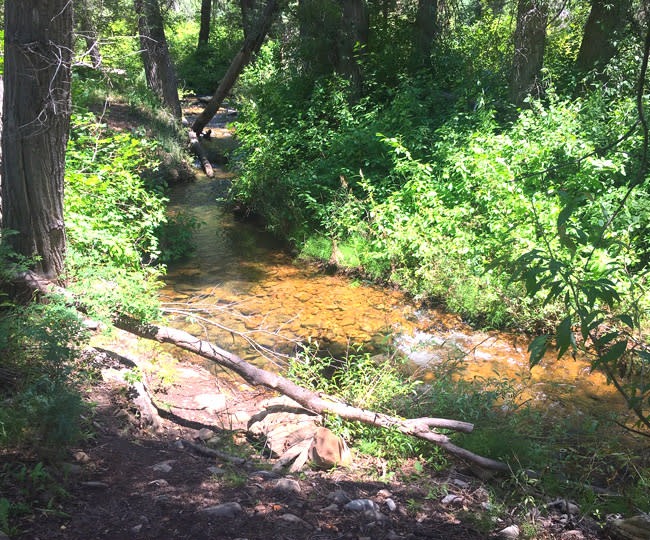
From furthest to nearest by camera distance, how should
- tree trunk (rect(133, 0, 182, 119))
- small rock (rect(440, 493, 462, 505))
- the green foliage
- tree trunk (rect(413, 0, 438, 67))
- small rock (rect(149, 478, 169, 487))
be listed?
1. the green foliage
2. tree trunk (rect(133, 0, 182, 119))
3. tree trunk (rect(413, 0, 438, 67))
4. small rock (rect(440, 493, 462, 505))
5. small rock (rect(149, 478, 169, 487))

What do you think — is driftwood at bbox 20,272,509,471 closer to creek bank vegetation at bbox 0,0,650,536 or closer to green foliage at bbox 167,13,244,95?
creek bank vegetation at bbox 0,0,650,536

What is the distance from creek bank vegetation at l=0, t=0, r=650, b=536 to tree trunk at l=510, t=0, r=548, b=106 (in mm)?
44

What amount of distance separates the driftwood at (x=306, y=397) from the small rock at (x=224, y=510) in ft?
4.84

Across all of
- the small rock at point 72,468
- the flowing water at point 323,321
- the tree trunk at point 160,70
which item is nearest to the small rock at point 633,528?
the flowing water at point 323,321

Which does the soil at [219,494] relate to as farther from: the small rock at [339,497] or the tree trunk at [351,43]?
the tree trunk at [351,43]

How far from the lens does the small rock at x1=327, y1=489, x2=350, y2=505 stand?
344 centimetres

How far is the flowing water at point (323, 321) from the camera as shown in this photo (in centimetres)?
600

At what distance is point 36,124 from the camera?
177 inches

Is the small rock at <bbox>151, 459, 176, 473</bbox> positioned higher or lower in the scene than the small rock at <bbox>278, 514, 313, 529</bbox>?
higher

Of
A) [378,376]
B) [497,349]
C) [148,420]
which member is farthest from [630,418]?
[148,420]

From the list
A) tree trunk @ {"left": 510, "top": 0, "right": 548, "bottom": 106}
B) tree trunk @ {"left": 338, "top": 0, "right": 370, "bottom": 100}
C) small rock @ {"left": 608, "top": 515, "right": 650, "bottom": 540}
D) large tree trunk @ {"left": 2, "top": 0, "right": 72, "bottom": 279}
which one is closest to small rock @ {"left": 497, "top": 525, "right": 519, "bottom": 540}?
small rock @ {"left": 608, "top": 515, "right": 650, "bottom": 540}

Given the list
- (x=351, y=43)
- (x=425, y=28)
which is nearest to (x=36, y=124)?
(x=351, y=43)

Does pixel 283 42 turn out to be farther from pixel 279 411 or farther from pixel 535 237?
pixel 279 411

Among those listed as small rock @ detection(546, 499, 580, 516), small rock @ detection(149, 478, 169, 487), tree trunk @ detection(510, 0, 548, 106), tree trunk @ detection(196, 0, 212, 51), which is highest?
tree trunk @ detection(196, 0, 212, 51)
